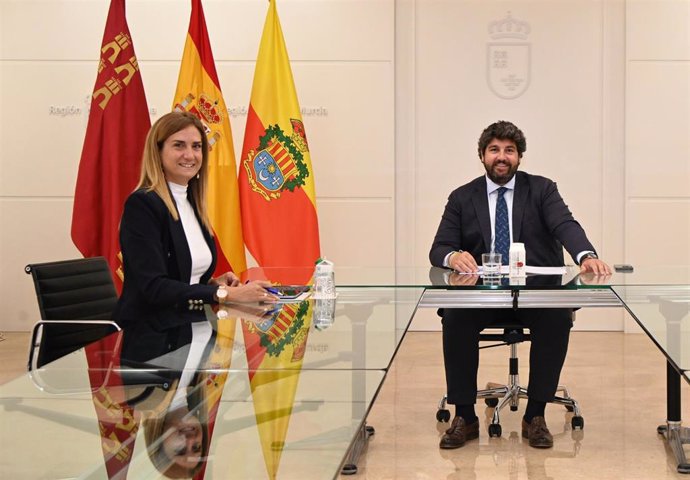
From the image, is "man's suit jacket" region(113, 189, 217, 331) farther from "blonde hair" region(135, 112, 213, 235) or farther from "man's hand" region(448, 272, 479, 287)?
"man's hand" region(448, 272, 479, 287)

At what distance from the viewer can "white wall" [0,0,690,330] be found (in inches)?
270

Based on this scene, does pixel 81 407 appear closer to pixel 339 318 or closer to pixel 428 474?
pixel 339 318

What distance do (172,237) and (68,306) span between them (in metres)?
0.57

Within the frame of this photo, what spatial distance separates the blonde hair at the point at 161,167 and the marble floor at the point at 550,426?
4.25 ft

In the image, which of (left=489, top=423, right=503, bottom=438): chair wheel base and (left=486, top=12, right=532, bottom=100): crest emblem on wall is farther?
(left=486, top=12, right=532, bottom=100): crest emblem on wall

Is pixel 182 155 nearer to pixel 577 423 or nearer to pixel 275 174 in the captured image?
pixel 577 423

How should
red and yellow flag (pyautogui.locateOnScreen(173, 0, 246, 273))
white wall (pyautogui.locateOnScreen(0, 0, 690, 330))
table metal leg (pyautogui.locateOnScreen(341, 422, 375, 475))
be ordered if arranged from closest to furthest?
table metal leg (pyautogui.locateOnScreen(341, 422, 375, 475)) < red and yellow flag (pyautogui.locateOnScreen(173, 0, 246, 273)) < white wall (pyautogui.locateOnScreen(0, 0, 690, 330))

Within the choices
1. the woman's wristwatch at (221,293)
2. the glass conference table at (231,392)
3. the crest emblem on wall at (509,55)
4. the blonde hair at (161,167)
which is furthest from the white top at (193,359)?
the crest emblem on wall at (509,55)

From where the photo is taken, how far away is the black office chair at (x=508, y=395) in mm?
4148

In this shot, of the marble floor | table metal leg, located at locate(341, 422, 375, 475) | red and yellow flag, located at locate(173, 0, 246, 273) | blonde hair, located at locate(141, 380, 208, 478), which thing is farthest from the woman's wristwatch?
red and yellow flag, located at locate(173, 0, 246, 273)

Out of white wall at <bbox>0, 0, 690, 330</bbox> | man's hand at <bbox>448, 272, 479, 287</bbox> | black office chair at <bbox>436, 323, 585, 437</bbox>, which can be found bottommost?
black office chair at <bbox>436, 323, 585, 437</bbox>

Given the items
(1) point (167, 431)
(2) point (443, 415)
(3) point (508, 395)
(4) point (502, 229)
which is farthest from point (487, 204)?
(1) point (167, 431)

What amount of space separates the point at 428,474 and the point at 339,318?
1077 mm

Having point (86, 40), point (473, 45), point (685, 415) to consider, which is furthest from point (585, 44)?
point (86, 40)
